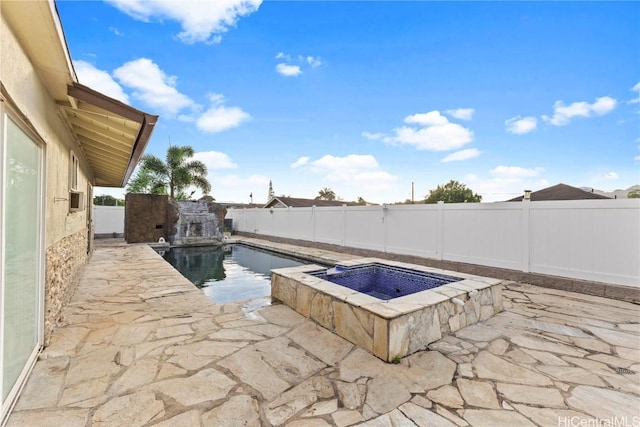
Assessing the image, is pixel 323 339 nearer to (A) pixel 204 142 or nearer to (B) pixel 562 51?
(B) pixel 562 51

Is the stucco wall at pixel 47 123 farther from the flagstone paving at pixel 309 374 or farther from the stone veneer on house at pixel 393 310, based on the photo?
the stone veneer on house at pixel 393 310

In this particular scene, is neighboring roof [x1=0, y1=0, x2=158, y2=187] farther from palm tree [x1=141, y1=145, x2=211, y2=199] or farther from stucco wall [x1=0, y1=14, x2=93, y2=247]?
palm tree [x1=141, y1=145, x2=211, y2=199]

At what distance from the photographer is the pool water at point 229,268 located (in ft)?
21.2

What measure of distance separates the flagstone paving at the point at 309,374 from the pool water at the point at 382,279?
1106 mm

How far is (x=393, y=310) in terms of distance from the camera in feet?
9.86

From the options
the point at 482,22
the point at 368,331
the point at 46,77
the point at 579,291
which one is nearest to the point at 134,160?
the point at 46,77

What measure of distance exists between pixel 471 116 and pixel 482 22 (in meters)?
5.68

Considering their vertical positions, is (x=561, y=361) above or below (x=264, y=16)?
below

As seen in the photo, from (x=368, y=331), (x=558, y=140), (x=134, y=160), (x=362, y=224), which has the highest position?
(x=558, y=140)

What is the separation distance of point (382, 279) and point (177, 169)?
18147mm

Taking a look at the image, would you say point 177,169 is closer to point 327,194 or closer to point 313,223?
point 313,223

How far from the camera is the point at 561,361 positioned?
285 cm

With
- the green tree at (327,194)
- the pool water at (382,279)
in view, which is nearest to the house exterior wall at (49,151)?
the pool water at (382,279)

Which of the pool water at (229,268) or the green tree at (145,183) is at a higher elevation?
the green tree at (145,183)
